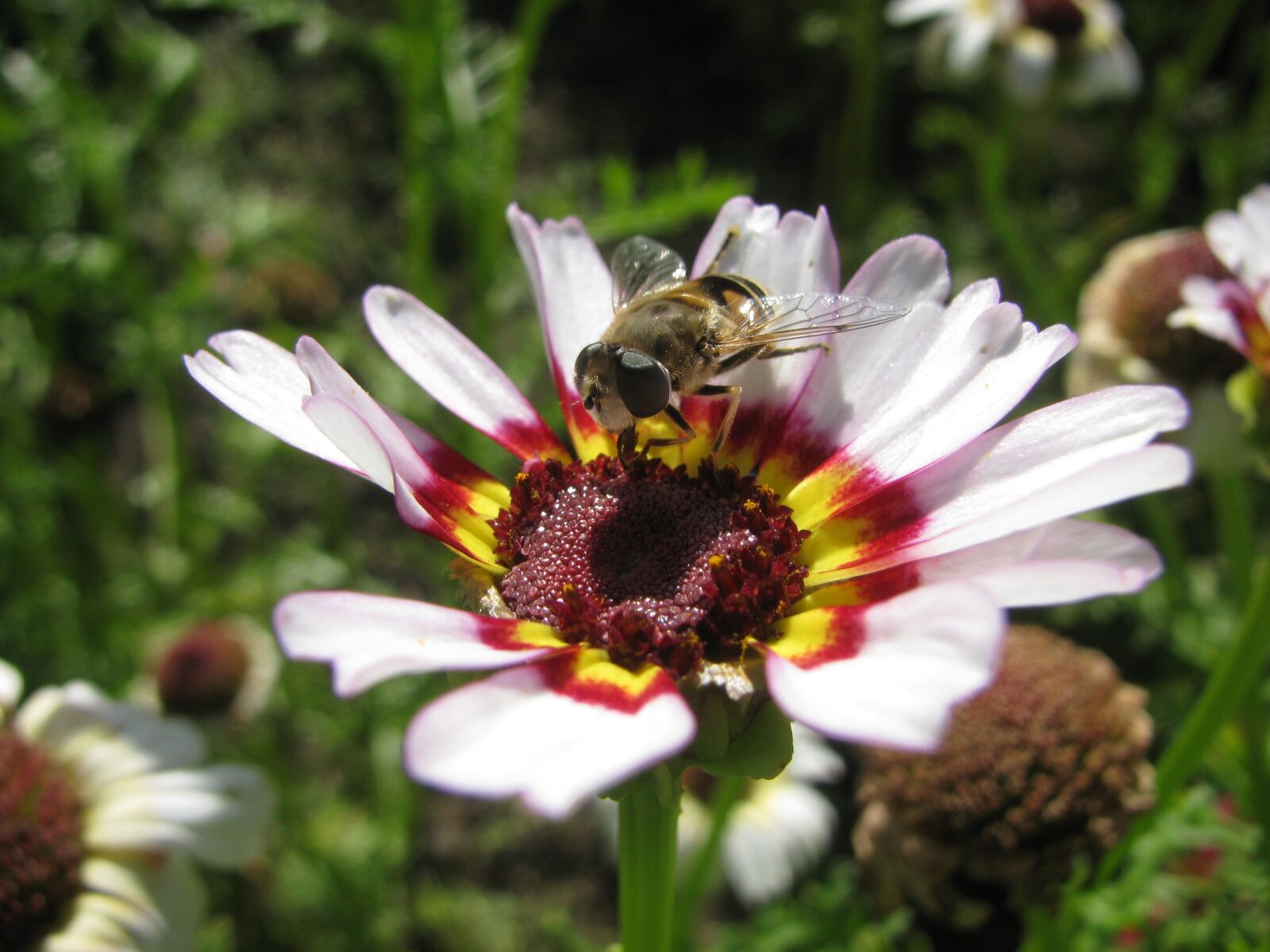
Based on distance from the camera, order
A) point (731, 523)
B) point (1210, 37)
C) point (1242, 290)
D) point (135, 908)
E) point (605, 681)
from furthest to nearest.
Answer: point (1210, 37), point (135, 908), point (1242, 290), point (731, 523), point (605, 681)

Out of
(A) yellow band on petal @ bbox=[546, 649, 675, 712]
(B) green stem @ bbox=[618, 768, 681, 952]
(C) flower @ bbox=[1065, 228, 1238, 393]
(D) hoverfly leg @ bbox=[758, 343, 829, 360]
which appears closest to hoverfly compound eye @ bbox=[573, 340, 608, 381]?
(D) hoverfly leg @ bbox=[758, 343, 829, 360]

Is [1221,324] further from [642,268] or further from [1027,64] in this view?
[1027,64]

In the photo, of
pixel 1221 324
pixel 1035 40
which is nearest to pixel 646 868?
pixel 1221 324

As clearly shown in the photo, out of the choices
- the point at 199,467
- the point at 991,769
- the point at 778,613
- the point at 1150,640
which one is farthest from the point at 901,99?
the point at 778,613

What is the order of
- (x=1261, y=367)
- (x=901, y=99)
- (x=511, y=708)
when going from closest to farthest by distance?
(x=511, y=708) → (x=1261, y=367) → (x=901, y=99)

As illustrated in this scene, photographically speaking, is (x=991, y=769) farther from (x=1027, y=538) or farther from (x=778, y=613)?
(x=1027, y=538)

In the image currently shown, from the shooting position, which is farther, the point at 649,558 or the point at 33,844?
the point at 33,844
